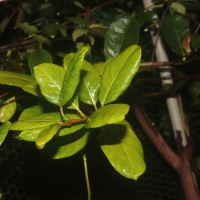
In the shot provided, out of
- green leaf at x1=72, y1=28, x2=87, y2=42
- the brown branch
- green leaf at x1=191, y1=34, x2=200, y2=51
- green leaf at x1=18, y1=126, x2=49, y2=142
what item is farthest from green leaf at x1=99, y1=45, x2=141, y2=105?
green leaf at x1=72, y1=28, x2=87, y2=42

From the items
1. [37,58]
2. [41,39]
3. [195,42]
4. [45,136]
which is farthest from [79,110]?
[41,39]

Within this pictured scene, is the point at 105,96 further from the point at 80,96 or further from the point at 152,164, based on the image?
the point at 152,164

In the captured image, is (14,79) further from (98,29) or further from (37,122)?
(98,29)

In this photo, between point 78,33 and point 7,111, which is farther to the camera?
point 78,33

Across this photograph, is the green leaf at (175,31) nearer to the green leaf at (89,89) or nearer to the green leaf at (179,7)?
the green leaf at (179,7)

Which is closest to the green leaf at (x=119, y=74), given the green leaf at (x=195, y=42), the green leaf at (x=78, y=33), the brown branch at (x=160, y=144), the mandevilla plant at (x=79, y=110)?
the mandevilla plant at (x=79, y=110)

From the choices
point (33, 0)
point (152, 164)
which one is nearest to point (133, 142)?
point (152, 164)
